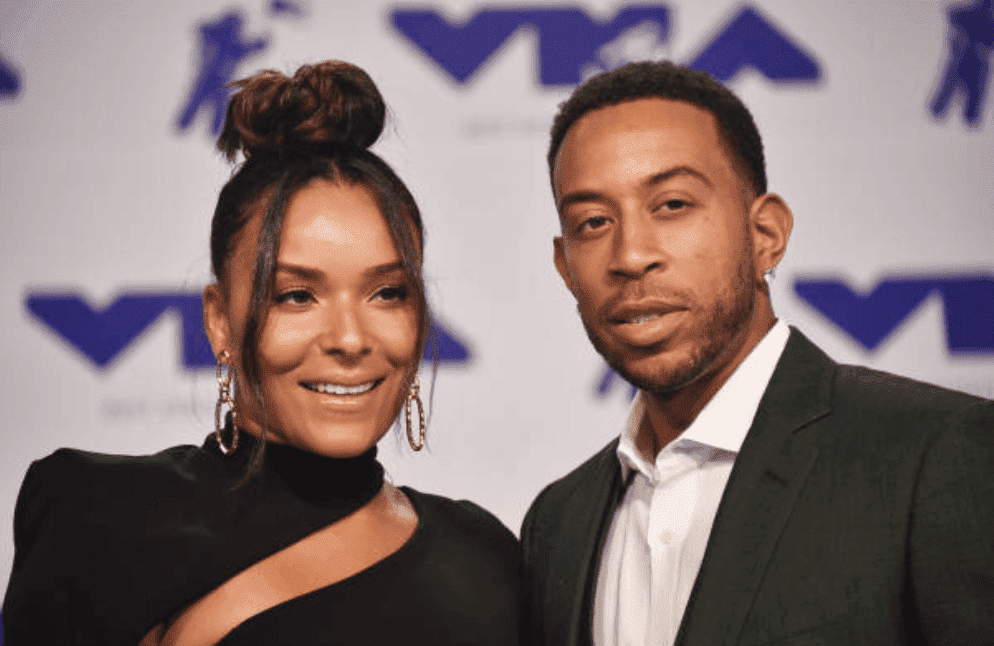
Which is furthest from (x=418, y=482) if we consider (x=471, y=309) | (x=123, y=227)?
(x=123, y=227)

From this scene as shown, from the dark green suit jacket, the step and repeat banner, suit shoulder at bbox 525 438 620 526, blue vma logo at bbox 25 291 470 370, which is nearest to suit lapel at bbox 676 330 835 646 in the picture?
the dark green suit jacket

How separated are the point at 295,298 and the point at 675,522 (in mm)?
776

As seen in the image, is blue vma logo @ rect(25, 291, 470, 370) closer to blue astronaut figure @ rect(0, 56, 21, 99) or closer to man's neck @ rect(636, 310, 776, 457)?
blue astronaut figure @ rect(0, 56, 21, 99)

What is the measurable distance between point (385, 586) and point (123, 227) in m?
2.03

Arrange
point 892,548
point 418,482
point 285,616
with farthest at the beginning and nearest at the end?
point 418,482 < point 285,616 < point 892,548

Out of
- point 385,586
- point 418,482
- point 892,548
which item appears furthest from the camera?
point 418,482

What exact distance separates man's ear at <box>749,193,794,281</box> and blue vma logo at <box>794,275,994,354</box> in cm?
134

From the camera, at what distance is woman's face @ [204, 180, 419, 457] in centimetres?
165

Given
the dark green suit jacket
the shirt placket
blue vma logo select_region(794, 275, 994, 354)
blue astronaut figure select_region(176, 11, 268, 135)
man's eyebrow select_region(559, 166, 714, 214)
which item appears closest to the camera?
the dark green suit jacket

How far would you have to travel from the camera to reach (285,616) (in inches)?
60.7

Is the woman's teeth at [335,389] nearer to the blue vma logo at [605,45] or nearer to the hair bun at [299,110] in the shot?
the hair bun at [299,110]

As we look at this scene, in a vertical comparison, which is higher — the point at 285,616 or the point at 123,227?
the point at 123,227

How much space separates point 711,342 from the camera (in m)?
1.69

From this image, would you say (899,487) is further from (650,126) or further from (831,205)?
(831,205)
